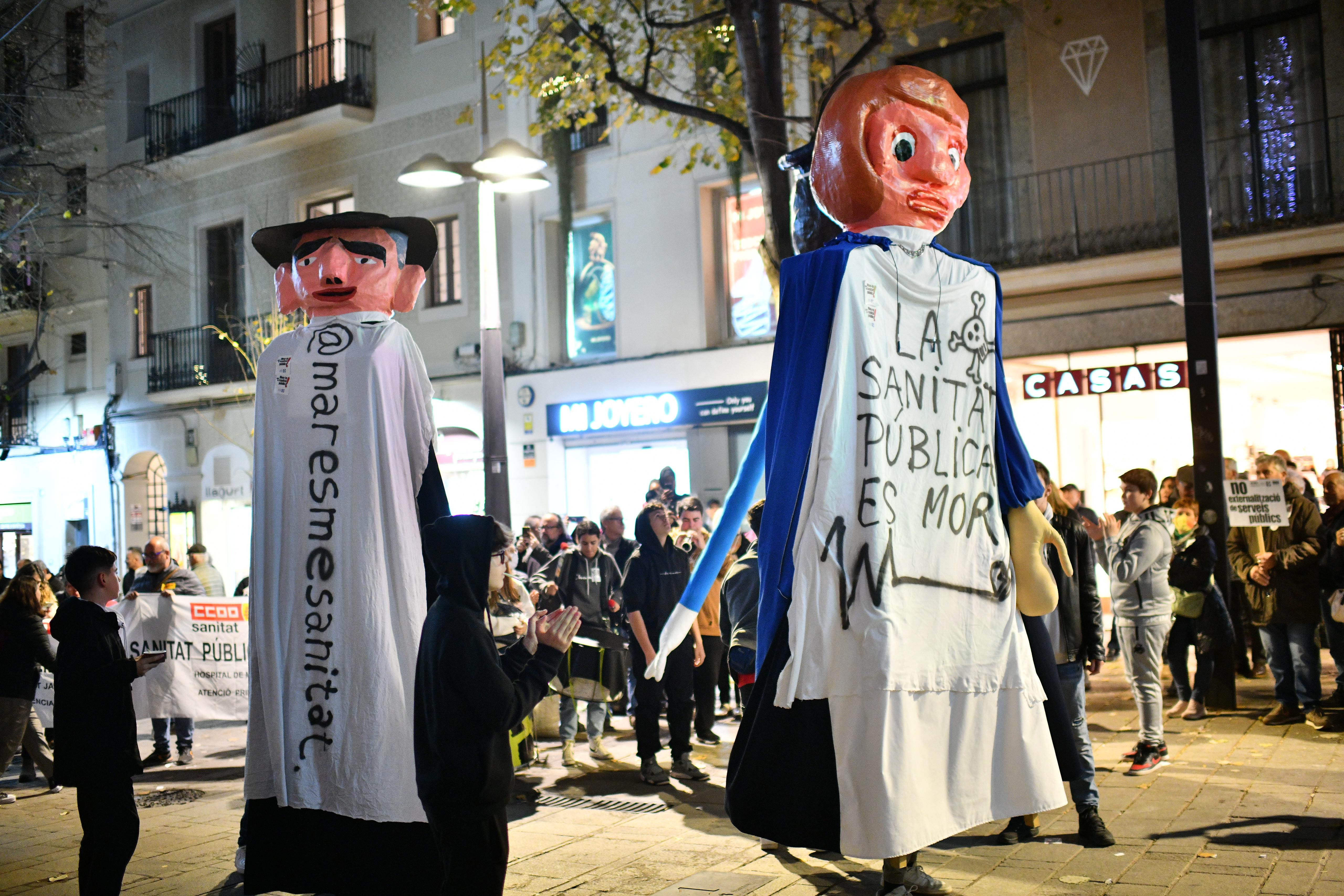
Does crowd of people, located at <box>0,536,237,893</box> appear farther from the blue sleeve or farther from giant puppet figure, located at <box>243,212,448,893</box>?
the blue sleeve

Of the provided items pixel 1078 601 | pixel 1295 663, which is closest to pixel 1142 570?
pixel 1078 601

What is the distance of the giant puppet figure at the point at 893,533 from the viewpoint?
3023mm

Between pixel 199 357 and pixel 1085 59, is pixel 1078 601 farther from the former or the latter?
pixel 199 357

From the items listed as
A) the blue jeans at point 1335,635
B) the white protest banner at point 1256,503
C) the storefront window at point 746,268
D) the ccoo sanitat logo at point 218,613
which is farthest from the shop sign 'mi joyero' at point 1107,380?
the ccoo sanitat logo at point 218,613

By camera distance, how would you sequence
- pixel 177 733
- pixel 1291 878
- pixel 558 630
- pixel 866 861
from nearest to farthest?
pixel 558 630
pixel 1291 878
pixel 866 861
pixel 177 733

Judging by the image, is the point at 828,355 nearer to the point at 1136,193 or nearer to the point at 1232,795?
the point at 1232,795

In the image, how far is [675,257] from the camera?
1733 cm

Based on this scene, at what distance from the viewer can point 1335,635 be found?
845cm

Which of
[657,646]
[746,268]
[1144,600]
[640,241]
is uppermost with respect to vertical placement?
[640,241]

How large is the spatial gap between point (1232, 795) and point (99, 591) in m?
5.95

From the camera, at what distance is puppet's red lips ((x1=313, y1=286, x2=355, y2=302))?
4344 mm

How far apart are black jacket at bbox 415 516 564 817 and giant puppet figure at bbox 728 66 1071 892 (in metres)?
0.90

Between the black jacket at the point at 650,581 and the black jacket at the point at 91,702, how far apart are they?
3.79 metres

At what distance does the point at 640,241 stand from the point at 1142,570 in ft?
37.7
